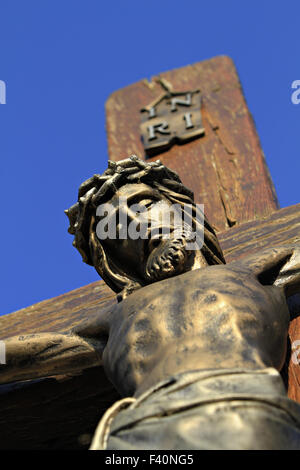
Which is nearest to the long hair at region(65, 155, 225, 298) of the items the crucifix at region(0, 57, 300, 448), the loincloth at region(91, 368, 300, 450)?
the crucifix at region(0, 57, 300, 448)

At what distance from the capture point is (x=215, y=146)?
136 inches

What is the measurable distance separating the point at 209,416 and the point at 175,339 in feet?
1.06

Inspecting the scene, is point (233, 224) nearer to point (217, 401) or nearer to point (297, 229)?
point (297, 229)

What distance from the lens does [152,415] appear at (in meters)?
1.16

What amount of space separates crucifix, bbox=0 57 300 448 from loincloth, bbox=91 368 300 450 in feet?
1.89

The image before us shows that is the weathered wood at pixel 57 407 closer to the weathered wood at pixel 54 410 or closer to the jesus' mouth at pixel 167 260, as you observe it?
the weathered wood at pixel 54 410

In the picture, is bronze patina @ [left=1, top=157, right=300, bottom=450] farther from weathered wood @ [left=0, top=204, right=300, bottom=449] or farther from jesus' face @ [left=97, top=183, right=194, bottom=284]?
weathered wood @ [left=0, top=204, right=300, bottom=449]

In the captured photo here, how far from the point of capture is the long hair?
1946 mm

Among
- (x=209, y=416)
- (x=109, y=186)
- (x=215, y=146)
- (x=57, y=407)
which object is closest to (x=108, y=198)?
(x=109, y=186)

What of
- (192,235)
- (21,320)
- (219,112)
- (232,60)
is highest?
(232,60)

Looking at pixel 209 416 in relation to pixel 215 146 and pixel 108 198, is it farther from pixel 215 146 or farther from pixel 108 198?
pixel 215 146

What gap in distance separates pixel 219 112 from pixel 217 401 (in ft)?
8.98

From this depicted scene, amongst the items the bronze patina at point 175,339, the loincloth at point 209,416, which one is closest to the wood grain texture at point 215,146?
the bronze patina at point 175,339

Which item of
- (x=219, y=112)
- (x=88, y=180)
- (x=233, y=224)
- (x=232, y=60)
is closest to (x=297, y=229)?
(x=233, y=224)
